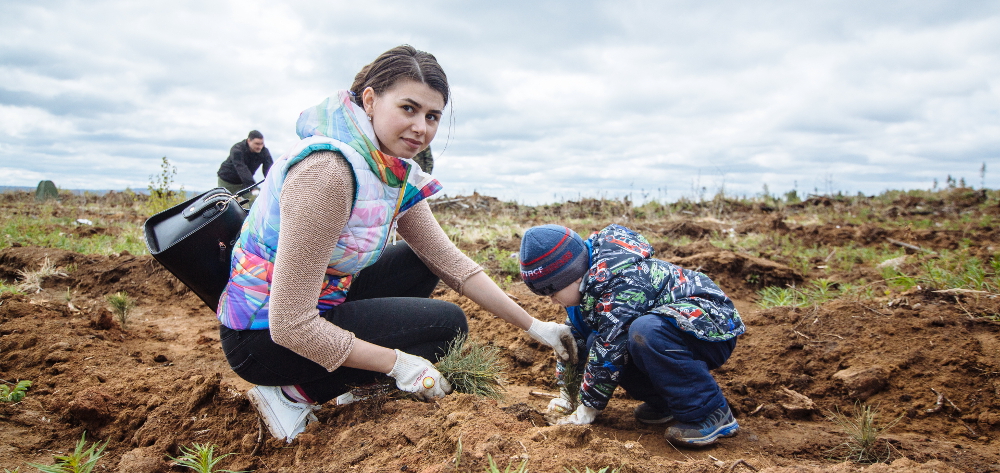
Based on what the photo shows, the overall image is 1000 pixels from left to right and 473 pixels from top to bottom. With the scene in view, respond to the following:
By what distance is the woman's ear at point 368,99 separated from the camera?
2.11m

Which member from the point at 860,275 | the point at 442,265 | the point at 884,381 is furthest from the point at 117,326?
the point at 860,275

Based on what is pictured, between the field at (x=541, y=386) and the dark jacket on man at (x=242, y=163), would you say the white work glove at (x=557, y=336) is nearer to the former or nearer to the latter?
the field at (x=541, y=386)

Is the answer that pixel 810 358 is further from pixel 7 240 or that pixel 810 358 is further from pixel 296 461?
pixel 7 240

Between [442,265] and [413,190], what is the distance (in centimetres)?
52

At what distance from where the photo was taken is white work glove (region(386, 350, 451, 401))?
2182 mm

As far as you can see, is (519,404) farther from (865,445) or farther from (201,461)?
(865,445)

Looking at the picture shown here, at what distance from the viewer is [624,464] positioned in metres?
1.57

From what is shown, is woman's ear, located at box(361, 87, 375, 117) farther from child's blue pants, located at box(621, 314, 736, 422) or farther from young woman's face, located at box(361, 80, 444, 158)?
child's blue pants, located at box(621, 314, 736, 422)

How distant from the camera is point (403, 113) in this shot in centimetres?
207

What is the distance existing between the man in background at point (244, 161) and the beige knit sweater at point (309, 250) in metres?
7.82

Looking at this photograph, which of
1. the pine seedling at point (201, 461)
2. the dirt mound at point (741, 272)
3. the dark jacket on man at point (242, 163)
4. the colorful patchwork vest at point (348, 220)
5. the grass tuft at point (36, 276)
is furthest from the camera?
the dark jacket on man at point (242, 163)

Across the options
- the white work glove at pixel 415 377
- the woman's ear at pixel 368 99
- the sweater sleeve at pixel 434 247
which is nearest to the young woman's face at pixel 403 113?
the woman's ear at pixel 368 99

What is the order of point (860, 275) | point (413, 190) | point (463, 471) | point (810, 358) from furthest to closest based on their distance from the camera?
point (860, 275), point (810, 358), point (413, 190), point (463, 471)

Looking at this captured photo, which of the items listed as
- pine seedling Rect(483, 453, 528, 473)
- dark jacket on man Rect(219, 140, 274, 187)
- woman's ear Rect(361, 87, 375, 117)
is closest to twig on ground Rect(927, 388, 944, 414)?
pine seedling Rect(483, 453, 528, 473)
